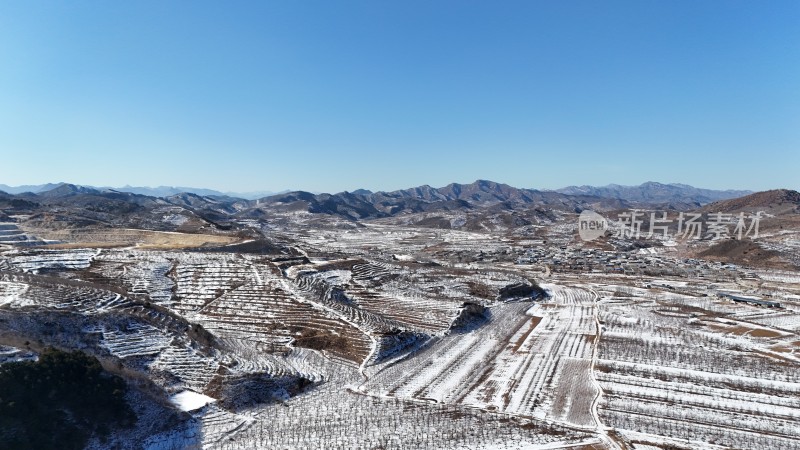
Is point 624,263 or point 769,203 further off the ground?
point 769,203

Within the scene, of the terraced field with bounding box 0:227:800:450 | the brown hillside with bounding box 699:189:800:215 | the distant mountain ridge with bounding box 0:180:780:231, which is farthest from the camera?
the brown hillside with bounding box 699:189:800:215

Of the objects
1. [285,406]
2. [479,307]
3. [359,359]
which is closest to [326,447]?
[285,406]

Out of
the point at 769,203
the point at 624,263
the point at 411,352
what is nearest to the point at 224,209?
the point at 624,263

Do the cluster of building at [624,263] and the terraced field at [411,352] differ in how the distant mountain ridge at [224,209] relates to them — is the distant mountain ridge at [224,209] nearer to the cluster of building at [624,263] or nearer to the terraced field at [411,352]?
the terraced field at [411,352]

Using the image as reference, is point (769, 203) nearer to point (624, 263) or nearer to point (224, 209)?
point (624, 263)

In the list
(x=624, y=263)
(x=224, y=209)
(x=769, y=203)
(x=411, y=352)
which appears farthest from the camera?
(x=224, y=209)

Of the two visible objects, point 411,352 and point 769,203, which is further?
point 769,203

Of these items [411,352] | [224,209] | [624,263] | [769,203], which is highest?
[769,203]

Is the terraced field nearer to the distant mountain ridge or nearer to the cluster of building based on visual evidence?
the cluster of building

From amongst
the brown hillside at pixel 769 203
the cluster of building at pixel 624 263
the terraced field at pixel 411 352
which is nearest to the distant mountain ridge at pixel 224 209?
the brown hillside at pixel 769 203

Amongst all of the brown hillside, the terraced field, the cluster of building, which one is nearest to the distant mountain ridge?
the brown hillside

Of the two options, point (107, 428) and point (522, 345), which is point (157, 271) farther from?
point (522, 345)

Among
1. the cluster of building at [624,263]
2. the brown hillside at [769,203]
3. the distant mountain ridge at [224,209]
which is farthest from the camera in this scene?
the brown hillside at [769,203]
